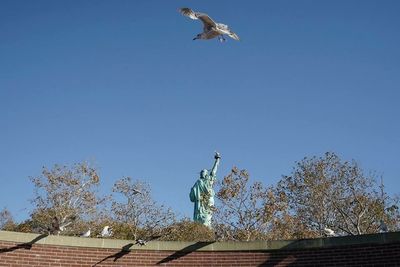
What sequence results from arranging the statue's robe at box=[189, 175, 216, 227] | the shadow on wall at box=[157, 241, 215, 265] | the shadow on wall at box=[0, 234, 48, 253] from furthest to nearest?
the statue's robe at box=[189, 175, 216, 227]
the shadow on wall at box=[157, 241, 215, 265]
the shadow on wall at box=[0, 234, 48, 253]

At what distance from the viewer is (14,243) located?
12852 mm

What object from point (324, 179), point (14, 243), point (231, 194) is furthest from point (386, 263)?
point (324, 179)

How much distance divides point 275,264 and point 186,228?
903 inches

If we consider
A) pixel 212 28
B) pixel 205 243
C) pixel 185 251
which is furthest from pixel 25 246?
pixel 212 28

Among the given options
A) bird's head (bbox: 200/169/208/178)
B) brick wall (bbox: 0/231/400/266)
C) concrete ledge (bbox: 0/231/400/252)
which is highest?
bird's head (bbox: 200/169/208/178)

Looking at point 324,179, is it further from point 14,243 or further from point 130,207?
point 14,243

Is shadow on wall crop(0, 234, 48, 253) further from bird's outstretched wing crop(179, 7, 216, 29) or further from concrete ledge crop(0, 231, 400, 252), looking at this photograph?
bird's outstretched wing crop(179, 7, 216, 29)

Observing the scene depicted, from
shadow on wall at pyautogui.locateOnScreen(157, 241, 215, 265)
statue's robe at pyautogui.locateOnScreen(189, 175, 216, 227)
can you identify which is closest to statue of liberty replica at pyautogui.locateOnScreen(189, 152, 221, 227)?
statue's robe at pyautogui.locateOnScreen(189, 175, 216, 227)

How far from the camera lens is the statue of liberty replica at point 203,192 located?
140 ft

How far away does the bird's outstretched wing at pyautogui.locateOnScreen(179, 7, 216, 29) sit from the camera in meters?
12.3

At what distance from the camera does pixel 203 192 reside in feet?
143

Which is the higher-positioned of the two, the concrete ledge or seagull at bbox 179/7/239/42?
seagull at bbox 179/7/239/42

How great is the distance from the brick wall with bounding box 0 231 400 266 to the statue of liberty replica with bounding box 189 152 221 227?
28620 mm

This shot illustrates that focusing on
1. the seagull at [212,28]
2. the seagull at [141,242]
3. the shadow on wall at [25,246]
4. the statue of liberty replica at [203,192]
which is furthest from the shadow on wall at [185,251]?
the statue of liberty replica at [203,192]
